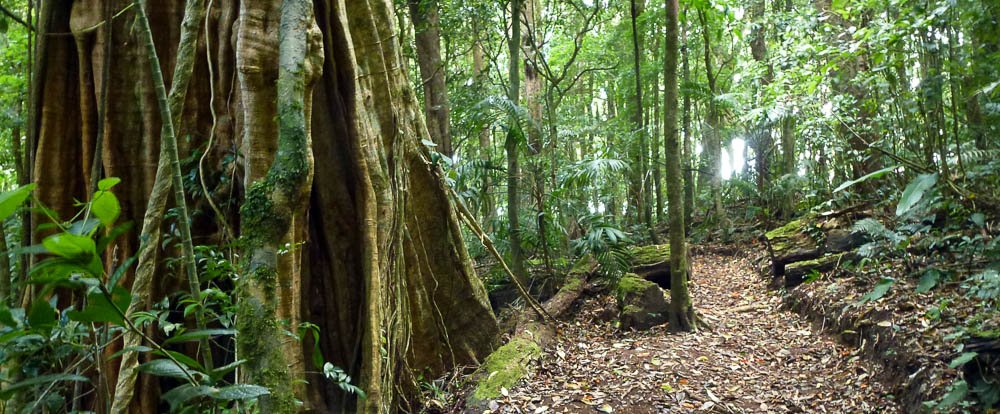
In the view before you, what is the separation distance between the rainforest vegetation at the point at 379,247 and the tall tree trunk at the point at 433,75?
3 centimetres

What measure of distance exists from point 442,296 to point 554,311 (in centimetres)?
200

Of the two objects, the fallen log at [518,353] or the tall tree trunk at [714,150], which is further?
the tall tree trunk at [714,150]

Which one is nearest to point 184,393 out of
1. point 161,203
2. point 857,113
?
point 161,203

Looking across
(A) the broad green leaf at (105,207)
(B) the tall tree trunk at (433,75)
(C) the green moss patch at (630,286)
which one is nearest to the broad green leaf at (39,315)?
(A) the broad green leaf at (105,207)

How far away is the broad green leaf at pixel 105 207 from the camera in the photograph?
112 centimetres

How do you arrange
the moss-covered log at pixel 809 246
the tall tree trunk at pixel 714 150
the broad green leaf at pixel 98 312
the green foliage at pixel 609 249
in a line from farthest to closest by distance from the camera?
1. the tall tree trunk at pixel 714 150
2. the moss-covered log at pixel 809 246
3. the green foliage at pixel 609 249
4. the broad green leaf at pixel 98 312

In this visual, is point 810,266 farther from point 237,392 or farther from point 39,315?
point 39,315

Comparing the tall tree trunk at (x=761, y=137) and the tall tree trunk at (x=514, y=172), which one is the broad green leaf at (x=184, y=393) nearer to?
the tall tree trunk at (x=514, y=172)

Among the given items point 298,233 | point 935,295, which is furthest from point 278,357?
point 935,295

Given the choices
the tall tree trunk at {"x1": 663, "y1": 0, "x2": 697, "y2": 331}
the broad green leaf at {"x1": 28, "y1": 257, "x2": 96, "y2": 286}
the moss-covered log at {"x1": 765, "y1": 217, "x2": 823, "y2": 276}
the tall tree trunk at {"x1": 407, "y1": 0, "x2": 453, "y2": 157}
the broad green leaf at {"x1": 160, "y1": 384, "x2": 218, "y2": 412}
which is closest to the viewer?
the broad green leaf at {"x1": 28, "y1": 257, "x2": 96, "y2": 286}

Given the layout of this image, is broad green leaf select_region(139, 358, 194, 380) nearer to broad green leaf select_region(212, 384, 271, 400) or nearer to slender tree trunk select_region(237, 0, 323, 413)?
Result: broad green leaf select_region(212, 384, 271, 400)

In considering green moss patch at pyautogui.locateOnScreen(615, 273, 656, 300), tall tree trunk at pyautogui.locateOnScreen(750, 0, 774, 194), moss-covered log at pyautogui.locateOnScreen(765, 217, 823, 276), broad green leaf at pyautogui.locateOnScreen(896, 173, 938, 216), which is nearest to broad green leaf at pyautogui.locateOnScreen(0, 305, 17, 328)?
broad green leaf at pyautogui.locateOnScreen(896, 173, 938, 216)

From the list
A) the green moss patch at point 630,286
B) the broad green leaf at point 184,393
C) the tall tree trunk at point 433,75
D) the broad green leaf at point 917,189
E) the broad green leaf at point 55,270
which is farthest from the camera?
the tall tree trunk at point 433,75

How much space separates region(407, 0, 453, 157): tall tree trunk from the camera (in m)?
7.50
